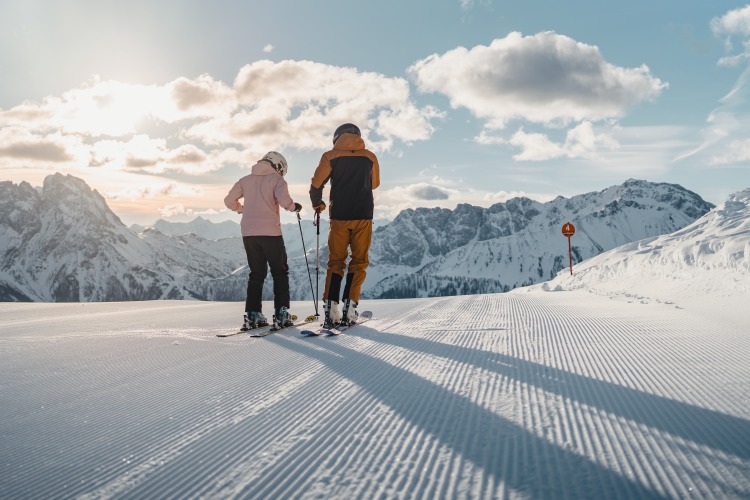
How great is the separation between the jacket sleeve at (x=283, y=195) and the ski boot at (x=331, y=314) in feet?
4.88

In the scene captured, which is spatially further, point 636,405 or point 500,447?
point 636,405

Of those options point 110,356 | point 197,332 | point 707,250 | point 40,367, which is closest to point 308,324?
point 197,332

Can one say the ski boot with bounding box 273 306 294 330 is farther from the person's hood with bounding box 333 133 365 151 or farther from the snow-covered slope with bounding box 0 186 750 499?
the person's hood with bounding box 333 133 365 151

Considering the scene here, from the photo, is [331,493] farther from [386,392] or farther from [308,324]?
[308,324]

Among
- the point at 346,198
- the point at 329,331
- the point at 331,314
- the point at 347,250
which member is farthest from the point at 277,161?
the point at 329,331

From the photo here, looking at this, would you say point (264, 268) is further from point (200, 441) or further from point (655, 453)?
point (655, 453)

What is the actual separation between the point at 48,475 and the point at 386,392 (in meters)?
1.64

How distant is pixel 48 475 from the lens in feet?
5.96

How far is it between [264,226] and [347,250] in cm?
125

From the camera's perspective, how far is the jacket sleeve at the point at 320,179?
6270mm

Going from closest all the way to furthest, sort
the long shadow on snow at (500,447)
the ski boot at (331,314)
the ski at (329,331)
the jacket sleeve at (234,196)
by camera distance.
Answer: the long shadow on snow at (500,447) → the ski at (329,331) → the ski boot at (331,314) → the jacket sleeve at (234,196)

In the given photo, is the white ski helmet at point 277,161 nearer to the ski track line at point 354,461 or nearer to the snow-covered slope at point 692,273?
the ski track line at point 354,461

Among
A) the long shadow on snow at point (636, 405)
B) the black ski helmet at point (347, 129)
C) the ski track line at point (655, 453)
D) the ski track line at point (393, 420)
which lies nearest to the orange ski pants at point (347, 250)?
the black ski helmet at point (347, 129)

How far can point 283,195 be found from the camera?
6652mm
